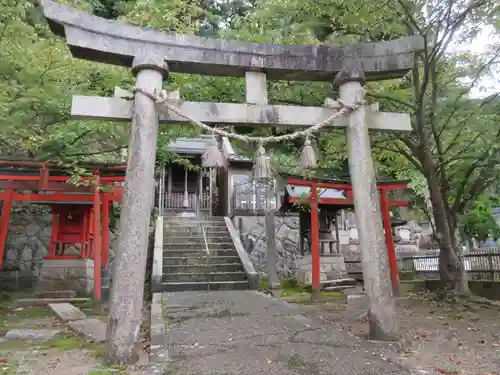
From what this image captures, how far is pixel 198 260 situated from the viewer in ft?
42.7

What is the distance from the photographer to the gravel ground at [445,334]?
4.47 m

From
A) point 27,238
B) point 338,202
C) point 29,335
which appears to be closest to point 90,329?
point 29,335

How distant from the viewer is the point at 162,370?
4129 millimetres

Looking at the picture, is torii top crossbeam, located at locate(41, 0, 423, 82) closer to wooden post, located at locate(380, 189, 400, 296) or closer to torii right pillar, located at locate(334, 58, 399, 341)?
torii right pillar, located at locate(334, 58, 399, 341)

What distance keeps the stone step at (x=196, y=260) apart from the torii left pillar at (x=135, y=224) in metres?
8.20

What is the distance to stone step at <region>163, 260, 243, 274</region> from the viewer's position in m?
12.3

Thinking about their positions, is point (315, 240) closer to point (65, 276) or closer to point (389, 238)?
point (389, 238)

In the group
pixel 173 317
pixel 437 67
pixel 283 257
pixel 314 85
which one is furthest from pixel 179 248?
pixel 437 67

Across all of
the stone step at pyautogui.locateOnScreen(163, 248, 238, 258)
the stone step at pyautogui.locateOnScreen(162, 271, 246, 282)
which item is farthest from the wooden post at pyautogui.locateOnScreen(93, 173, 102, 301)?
the stone step at pyautogui.locateOnScreen(163, 248, 238, 258)

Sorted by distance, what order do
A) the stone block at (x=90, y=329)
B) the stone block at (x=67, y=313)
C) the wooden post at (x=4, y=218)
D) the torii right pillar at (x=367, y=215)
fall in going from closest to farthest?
the torii right pillar at (x=367, y=215) < the stone block at (x=90, y=329) < the stone block at (x=67, y=313) < the wooden post at (x=4, y=218)

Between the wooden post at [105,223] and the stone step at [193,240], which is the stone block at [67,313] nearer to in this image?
the wooden post at [105,223]

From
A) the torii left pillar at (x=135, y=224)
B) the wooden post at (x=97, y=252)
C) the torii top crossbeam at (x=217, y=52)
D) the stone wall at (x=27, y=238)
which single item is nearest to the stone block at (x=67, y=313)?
the wooden post at (x=97, y=252)

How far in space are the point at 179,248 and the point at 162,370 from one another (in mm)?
9881

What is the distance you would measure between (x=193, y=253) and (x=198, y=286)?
2.40 meters
